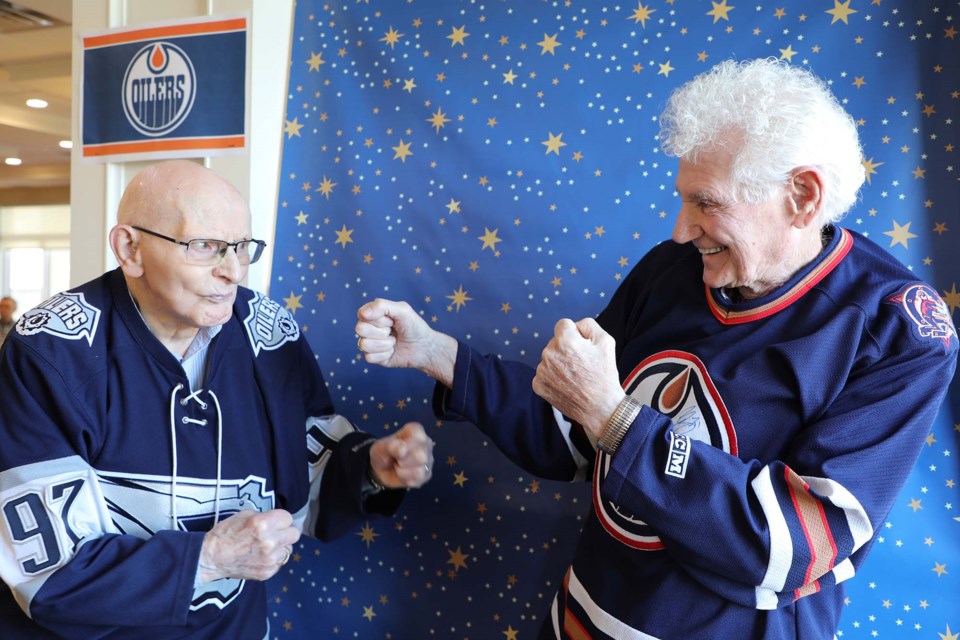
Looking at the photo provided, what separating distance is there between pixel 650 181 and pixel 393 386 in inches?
32.1

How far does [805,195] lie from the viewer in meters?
1.18

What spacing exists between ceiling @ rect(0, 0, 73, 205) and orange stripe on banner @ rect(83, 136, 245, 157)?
216 centimetres

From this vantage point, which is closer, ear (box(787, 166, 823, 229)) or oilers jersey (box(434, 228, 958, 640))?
oilers jersey (box(434, 228, 958, 640))

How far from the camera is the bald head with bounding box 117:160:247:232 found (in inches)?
53.8

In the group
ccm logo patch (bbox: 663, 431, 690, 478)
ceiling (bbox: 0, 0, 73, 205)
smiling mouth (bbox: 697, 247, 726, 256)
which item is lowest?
ccm logo patch (bbox: 663, 431, 690, 478)

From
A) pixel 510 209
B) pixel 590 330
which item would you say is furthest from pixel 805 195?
pixel 510 209

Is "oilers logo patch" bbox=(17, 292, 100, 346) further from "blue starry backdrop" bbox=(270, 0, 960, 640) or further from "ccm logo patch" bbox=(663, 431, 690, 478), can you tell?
"ccm logo patch" bbox=(663, 431, 690, 478)

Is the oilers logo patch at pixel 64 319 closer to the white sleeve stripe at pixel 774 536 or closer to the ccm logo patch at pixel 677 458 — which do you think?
the ccm logo patch at pixel 677 458

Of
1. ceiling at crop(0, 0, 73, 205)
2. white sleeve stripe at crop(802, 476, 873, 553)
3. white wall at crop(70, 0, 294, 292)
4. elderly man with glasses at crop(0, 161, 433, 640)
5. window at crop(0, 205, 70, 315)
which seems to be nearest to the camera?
white sleeve stripe at crop(802, 476, 873, 553)

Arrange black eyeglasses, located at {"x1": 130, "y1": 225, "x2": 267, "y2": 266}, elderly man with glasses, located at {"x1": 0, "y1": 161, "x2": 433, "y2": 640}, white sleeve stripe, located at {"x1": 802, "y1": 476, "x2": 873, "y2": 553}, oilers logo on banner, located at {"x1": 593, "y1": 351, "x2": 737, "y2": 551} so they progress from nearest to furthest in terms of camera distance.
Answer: white sleeve stripe, located at {"x1": 802, "y1": 476, "x2": 873, "y2": 553}
oilers logo on banner, located at {"x1": 593, "y1": 351, "x2": 737, "y2": 551}
elderly man with glasses, located at {"x1": 0, "y1": 161, "x2": 433, "y2": 640}
black eyeglasses, located at {"x1": 130, "y1": 225, "x2": 267, "y2": 266}

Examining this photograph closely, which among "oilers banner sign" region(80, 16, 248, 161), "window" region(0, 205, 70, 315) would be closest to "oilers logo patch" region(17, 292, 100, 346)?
Result: "oilers banner sign" region(80, 16, 248, 161)

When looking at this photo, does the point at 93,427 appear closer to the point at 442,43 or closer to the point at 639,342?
the point at 639,342

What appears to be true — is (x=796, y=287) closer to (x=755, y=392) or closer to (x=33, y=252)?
(x=755, y=392)

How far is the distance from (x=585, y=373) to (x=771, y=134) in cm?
46
